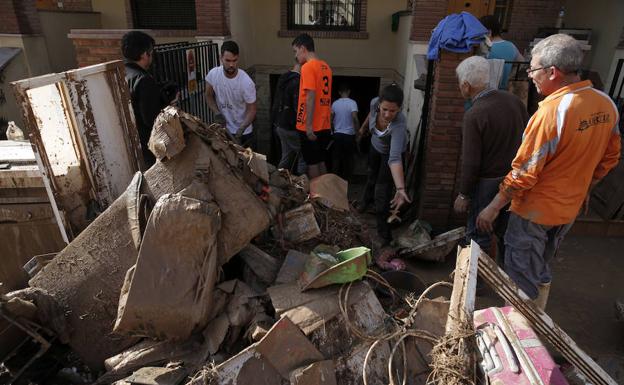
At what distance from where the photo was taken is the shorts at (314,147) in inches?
186

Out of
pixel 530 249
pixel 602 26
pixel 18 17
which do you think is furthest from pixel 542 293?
pixel 18 17

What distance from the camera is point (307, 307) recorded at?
8.00 ft

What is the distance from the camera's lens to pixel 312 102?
174 inches

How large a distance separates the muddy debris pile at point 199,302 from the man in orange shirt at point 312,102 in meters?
1.68

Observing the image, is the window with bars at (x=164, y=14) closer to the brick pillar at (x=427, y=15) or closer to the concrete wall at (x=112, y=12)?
the concrete wall at (x=112, y=12)

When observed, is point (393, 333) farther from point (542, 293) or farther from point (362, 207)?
point (362, 207)

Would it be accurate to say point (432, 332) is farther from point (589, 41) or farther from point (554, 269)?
point (589, 41)

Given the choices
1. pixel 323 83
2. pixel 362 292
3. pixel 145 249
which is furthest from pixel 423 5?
pixel 145 249

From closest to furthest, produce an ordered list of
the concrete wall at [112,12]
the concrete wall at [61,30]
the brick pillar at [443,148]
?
the brick pillar at [443,148] → the concrete wall at [61,30] → the concrete wall at [112,12]

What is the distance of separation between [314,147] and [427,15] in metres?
3.27

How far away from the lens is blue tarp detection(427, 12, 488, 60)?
391 centimetres

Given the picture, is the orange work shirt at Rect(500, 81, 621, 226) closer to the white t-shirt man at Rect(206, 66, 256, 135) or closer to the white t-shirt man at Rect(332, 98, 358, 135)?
the white t-shirt man at Rect(206, 66, 256, 135)

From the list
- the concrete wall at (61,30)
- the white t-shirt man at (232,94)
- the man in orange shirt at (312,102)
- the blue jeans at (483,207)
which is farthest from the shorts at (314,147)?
the concrete wall at (61,30)

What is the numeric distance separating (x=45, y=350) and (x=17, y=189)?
4.87ft
